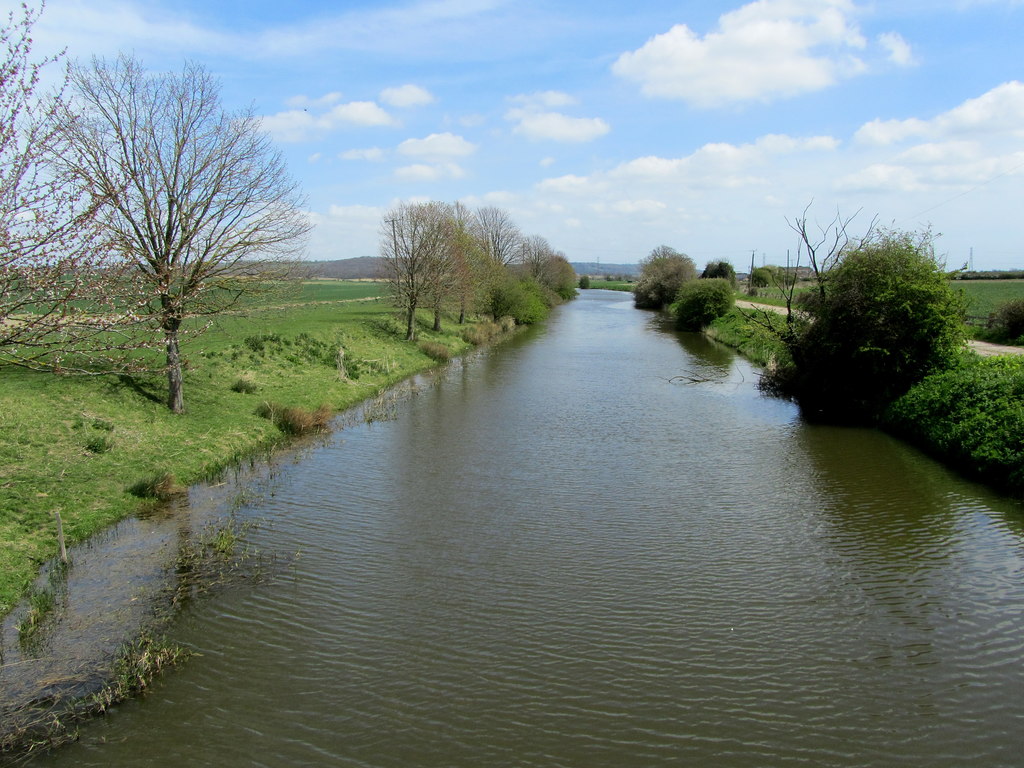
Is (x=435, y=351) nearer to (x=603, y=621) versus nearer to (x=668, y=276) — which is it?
(x=603, y=621)

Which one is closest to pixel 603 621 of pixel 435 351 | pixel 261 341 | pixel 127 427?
pixel 127 427

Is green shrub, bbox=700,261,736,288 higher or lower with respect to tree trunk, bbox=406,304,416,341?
higher

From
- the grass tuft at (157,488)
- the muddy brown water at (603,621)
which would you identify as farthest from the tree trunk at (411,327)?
the grass tuft at (157,488)

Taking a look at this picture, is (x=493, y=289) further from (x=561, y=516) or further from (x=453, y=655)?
(x=453, y=655)

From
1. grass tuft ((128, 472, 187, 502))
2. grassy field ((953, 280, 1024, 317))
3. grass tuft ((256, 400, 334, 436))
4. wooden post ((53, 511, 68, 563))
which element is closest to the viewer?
wooden post ((53, 511, 68, 563))

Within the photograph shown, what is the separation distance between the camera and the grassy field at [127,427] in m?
11.8

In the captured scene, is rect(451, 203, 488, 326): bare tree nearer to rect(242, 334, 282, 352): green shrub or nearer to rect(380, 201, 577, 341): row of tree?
rect(380, 201, 577, 341): row of tree

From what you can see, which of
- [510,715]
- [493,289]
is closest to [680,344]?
[493,289]

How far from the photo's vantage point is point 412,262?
38.1 meters

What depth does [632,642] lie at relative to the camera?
29.3 ft

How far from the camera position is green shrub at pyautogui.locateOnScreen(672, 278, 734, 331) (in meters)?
54.7

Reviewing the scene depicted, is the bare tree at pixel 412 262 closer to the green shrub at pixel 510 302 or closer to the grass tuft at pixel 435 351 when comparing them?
the grass tuft at pixel 435 351

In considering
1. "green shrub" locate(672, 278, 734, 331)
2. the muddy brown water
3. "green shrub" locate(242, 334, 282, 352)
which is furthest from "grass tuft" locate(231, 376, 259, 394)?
"green shrub" locate(672, 278, 734, 331)

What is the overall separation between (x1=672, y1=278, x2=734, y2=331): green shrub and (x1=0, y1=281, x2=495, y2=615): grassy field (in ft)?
110
